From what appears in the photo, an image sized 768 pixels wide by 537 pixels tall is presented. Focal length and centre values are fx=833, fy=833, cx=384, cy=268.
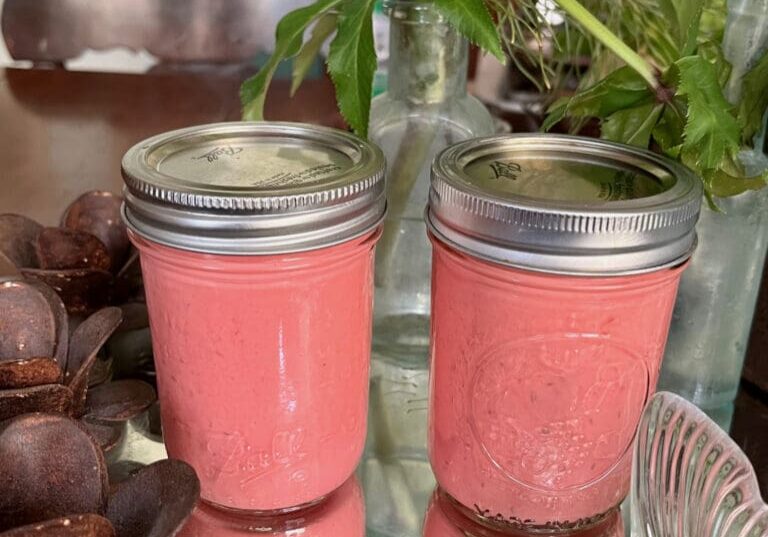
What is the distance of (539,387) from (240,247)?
0.15 meters

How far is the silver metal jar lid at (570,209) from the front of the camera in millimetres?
344

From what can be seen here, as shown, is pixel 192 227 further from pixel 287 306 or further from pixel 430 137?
pixel 430 137

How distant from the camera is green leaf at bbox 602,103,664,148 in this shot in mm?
438

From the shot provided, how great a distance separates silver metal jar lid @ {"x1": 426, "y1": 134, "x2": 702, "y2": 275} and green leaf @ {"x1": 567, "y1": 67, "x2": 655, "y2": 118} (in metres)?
0.03

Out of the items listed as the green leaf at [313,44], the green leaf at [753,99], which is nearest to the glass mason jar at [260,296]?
the green leaf at [313,44]

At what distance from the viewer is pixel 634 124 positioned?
0.45 meters

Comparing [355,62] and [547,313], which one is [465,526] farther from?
[355,62]

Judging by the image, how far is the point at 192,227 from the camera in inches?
13.9

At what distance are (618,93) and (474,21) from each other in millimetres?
102

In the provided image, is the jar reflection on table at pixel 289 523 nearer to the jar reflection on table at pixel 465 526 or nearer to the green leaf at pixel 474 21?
the jar reflection on table at pixel 465 526

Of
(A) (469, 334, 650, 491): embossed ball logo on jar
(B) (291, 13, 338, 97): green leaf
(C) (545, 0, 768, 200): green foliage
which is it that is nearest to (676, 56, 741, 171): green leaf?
(C) (545, 0, 768, 200): green foliage

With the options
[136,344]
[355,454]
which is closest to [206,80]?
[136,344]

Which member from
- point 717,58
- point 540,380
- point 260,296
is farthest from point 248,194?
point 717,58

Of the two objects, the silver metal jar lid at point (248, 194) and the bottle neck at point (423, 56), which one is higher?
the bottle neck at point (423, 56)
